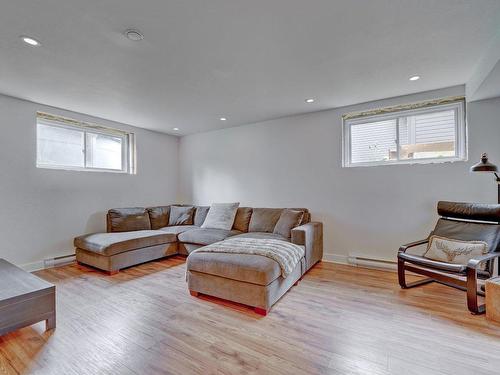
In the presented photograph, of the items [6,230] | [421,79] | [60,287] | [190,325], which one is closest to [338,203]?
[421,79]

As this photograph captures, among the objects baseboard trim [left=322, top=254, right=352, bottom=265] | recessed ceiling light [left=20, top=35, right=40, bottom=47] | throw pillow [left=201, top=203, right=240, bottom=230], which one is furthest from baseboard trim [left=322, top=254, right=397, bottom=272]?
recessed ceiling light [left=20, top=35, right=40, bottom=47]

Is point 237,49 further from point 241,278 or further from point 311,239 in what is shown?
point 311,239

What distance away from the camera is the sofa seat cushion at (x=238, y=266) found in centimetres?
216

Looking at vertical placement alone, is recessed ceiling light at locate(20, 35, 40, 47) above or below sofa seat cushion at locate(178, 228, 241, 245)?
above

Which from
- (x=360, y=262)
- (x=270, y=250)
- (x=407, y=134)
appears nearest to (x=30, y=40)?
(x=270, y=250)

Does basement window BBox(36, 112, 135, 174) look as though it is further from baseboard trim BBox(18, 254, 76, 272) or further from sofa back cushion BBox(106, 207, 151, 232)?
baseboard trim BBox(18, 254, 76, 272)

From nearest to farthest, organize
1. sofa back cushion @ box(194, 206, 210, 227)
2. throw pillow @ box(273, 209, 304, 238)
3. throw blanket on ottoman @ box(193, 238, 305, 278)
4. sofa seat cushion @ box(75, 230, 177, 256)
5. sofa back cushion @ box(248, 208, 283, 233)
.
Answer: throw blanket on ottoman @ box(193, 238, 305, 278)
sofa seat cushion @ box(75, 230, 177, 256)
throw pillow @ box(273, 209, 304, 238)
sofa back cushion @ box(248, 208, 283, 233)
sofa back cushion @ box(194, 206, 210, 227)

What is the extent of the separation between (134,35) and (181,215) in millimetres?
3369

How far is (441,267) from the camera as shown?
7.58 ft

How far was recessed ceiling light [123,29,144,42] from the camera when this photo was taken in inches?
72.7

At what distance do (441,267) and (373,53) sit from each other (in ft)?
7.11

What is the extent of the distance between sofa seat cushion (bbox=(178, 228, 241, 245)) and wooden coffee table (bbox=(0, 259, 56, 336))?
195 cm

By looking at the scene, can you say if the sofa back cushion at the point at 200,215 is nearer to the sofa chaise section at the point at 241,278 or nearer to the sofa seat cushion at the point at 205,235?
the sofa seat cushion at the point at 205,235

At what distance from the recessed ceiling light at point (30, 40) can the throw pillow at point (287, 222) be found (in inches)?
130
